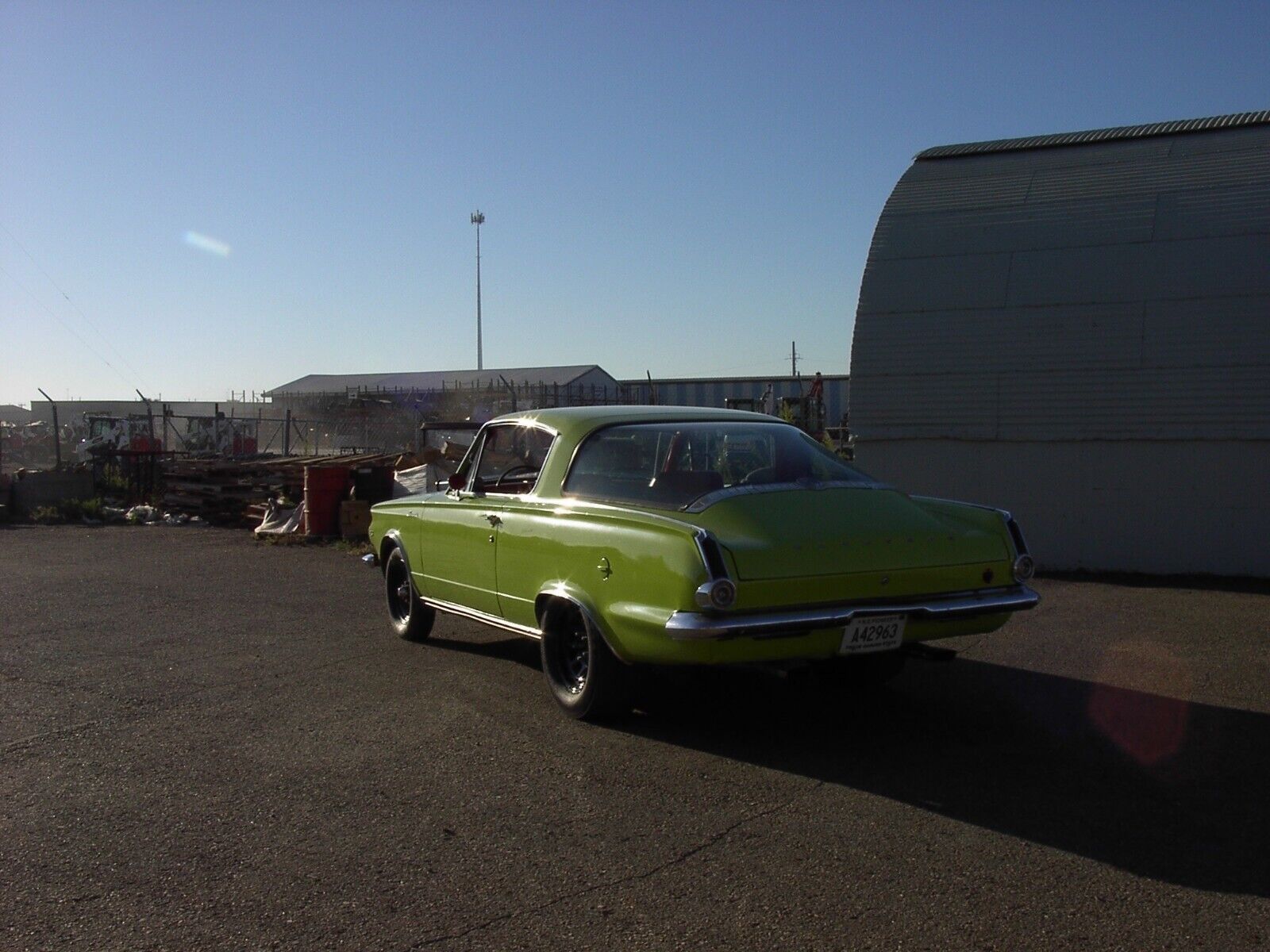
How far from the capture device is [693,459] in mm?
6383

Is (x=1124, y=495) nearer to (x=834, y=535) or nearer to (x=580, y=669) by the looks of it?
(x=834, y=535)

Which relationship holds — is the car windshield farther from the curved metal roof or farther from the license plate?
the curved metal roof

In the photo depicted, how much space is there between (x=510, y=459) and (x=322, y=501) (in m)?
9.62

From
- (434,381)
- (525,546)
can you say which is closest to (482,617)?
(525,546)

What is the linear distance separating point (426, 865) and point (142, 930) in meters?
0.90

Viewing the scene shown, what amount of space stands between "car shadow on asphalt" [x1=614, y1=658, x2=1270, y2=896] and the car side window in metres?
1.48

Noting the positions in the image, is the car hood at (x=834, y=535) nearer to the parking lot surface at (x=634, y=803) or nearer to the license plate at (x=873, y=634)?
the license plate at (x=873, y=634)

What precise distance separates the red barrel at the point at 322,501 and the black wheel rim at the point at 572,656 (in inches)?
427

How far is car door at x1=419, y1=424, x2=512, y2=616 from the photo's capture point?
272 inches

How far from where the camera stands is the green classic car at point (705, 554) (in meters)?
5.20

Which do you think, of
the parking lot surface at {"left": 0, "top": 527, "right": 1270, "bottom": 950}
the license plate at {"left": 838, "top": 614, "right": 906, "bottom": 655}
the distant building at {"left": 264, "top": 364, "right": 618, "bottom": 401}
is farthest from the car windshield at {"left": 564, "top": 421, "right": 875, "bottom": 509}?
the distant building at {"left": 264, "top": 364, "right": 618, "bottom": 401}

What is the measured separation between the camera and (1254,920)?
11.5 ft

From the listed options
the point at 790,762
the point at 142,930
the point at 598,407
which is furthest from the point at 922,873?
the point at 598,407

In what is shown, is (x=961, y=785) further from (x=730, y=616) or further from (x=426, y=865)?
(x=426, y=865)
